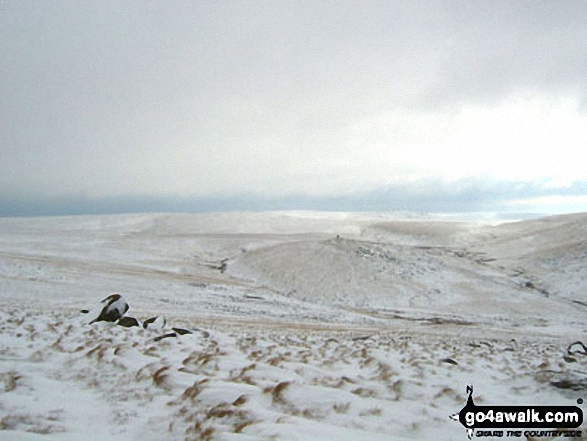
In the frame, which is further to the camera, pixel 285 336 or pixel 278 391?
pixel 285 336

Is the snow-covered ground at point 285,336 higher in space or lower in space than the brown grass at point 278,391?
lower

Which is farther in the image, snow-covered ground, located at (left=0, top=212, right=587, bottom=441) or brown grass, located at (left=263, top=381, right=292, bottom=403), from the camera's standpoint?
brown grass, located at (left=263, top=381, right=292, bottom=403)

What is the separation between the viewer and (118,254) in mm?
43312

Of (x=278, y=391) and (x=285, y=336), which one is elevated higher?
(x=278, y=391)

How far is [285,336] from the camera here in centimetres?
1611

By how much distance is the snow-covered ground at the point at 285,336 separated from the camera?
237 inches

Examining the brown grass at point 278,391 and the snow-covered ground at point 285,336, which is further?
the brown grass at point 278,391

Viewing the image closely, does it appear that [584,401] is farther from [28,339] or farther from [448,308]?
[448,308]

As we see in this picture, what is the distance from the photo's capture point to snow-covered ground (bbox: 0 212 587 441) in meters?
6.02

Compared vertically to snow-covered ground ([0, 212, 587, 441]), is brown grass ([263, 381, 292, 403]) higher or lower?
higher

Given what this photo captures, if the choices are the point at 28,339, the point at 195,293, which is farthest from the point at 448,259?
the point at 28,339

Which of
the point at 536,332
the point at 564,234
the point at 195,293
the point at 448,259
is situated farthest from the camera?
the point at 564,234

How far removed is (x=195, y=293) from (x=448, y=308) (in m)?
18.2

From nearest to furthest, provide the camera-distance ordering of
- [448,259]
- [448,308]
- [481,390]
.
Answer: [481,390] → [448,308] → [448,259]
